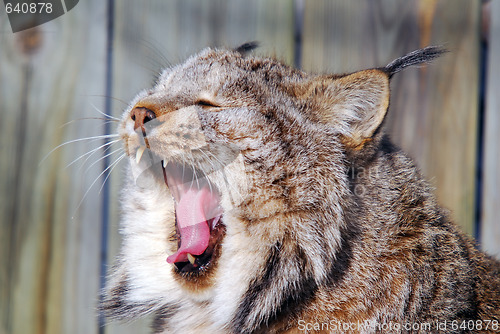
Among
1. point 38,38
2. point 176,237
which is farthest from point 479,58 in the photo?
point 38,38

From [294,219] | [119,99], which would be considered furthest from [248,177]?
[119,99]

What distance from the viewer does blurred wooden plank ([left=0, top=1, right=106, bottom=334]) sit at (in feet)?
7.60

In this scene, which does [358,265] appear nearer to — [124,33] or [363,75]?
[363,75]

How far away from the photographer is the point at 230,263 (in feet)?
5.76

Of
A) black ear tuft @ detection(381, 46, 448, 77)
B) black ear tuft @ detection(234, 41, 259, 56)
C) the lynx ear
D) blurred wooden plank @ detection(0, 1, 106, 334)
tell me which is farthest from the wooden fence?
black ear tuft @ detection(381, 46, 448, 77)

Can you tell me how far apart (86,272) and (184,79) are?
41.1 inches

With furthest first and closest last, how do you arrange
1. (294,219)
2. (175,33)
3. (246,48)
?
(175,33) → (246,48) → (294,219)

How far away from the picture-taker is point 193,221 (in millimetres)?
1810

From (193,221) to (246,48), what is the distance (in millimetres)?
915

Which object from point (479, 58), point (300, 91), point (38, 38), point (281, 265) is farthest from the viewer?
point (479, 58)

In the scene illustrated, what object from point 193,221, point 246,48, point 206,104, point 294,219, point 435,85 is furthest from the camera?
point 435,85

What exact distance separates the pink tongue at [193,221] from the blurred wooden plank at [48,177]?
756 millimetres

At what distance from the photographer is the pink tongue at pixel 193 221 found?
1.79 meters

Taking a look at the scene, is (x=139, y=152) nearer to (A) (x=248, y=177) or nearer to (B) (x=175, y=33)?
(A) (x=248, y=177)
